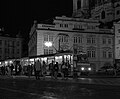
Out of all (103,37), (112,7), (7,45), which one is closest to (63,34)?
(103,37)

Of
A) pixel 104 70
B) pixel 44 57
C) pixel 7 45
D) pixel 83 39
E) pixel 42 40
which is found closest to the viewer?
pixel 44 57

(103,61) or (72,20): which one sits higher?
(72,20)

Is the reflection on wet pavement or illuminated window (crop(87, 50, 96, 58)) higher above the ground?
illuminated window (crop(87, 50, 96, 58))

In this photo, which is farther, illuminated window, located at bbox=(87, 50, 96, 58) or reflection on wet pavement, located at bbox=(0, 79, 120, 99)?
illuminated window, located at bbox=(87, 50, 96, 58)

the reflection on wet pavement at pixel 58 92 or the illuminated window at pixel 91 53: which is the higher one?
the illuminated window at pixel 91 53

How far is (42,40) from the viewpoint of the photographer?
6481cm

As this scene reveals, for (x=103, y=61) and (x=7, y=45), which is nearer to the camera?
(x=103, y=61)

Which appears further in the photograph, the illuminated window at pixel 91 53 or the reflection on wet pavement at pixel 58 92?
the illuminated window at pixel 91 53

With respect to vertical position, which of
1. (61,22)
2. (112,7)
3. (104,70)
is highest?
(112,7)

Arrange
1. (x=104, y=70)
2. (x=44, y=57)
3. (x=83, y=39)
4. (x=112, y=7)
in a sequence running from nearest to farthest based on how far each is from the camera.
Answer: (x=44, y=57)
(x=104, y=70)
(x=83, y=39)
(x=112, y=7)

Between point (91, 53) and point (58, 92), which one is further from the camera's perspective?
point (91, 53)

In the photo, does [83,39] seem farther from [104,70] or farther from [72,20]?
[104,70]

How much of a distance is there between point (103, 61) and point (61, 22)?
1415cm

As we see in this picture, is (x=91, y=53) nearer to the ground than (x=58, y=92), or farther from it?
farther from it
